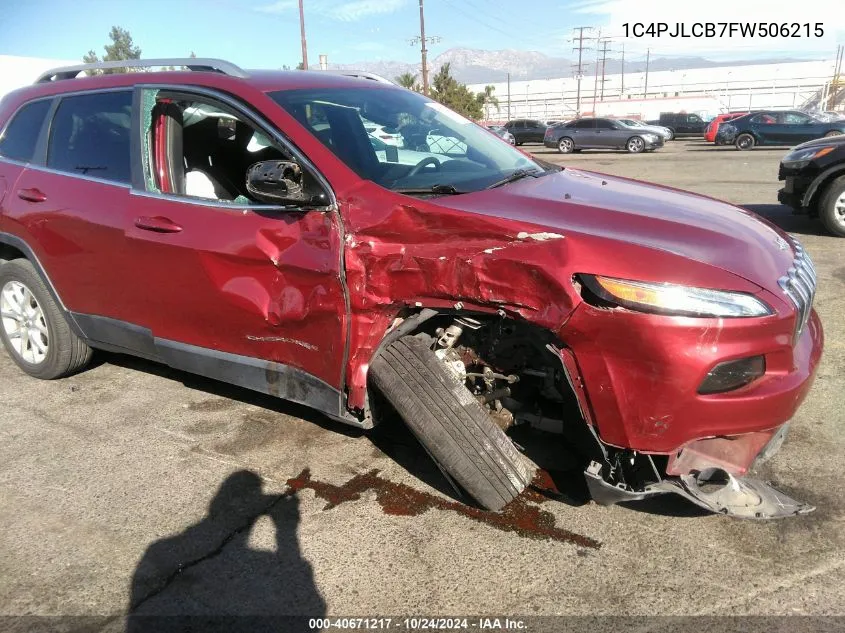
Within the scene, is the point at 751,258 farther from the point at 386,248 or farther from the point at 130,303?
the point at 130,303

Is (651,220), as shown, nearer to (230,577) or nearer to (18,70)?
(230,577)

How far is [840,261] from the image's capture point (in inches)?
259

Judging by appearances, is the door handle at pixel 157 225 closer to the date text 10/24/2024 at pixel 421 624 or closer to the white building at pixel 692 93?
the date text 10/24/2024 at pixel 421 624

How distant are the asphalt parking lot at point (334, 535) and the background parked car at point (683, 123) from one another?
37535mm

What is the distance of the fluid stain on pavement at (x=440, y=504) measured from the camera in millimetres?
2698

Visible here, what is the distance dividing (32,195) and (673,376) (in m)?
3.67

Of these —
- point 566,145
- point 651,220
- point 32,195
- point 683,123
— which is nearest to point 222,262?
point 32,195

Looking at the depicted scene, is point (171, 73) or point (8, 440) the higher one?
point (171, 73)

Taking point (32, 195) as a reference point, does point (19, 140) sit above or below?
above

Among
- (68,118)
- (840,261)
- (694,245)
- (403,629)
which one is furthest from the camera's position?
(840,261)

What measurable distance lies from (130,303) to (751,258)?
301 centimetres

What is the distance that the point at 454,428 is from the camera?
2.67 meters

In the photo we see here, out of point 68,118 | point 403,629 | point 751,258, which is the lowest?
point 403,629

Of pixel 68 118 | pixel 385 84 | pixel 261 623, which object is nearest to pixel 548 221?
pixel 261 623
